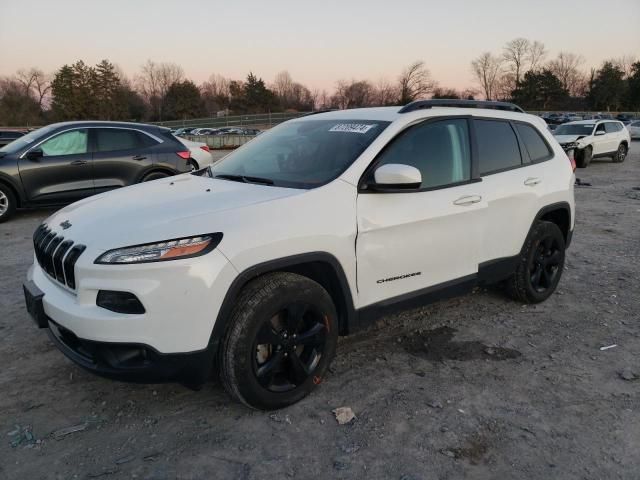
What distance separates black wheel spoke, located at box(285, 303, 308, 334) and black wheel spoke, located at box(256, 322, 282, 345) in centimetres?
10

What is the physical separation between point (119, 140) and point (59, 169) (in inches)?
41.3

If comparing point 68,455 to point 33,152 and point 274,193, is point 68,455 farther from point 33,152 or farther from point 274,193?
point 33,152

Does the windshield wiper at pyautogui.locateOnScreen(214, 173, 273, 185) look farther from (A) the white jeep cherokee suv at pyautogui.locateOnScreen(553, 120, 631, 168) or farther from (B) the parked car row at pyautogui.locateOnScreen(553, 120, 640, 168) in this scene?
(A) the white jeep cherokee suv at pyautogui.locateOnScreen(553, 120, 631, 168)

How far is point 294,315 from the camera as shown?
9.39 ft

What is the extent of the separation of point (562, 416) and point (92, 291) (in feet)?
8.64

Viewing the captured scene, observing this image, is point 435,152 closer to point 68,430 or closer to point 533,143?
point 533,143

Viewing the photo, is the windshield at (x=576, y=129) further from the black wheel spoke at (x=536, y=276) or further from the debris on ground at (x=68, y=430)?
the debris on ground at (x=68, y=430)

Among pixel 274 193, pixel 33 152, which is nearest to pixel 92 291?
pixel 274 193

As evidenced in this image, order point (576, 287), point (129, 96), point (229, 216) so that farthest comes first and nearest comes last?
1. point (129, 96)
2. point (576, 287)
3. point (229, 216)

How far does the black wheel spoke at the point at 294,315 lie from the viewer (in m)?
2.84

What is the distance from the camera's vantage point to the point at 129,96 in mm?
82000

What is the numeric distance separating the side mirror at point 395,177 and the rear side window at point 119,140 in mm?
6690

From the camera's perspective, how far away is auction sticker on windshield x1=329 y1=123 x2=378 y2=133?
351cm

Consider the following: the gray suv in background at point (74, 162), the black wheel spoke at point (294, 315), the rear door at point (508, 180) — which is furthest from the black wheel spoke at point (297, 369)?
the gray suv in background at point (74, 162)
